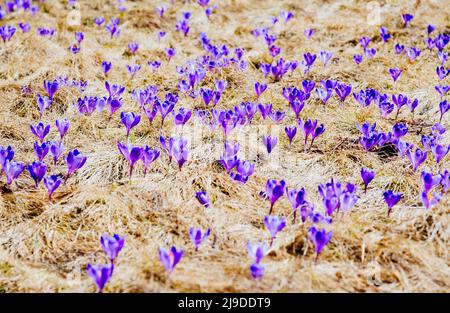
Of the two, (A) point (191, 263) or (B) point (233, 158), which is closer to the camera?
(A) point (191, 263)

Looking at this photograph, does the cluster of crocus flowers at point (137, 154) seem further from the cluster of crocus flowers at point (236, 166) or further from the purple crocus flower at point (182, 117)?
the purple crocus flower at point (182, 117)

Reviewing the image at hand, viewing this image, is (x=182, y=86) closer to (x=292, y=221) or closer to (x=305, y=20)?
(x=292, y=221)

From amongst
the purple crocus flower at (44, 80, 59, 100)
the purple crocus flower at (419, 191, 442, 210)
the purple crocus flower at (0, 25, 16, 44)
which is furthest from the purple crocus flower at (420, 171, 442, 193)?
the purple crocus flower at (0, 25, 16, 44)

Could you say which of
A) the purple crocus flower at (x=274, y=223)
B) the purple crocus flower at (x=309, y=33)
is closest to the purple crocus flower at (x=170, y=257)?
the purple crocus flower at (x=274, y=223)

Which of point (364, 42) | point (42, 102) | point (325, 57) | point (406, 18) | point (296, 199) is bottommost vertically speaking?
point (42, 102)

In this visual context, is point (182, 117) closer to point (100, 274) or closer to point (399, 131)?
point (399, 131)

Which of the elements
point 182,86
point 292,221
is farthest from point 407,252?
point 182,86

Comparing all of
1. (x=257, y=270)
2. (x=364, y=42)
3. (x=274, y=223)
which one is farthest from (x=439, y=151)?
(x=364, y=42)
